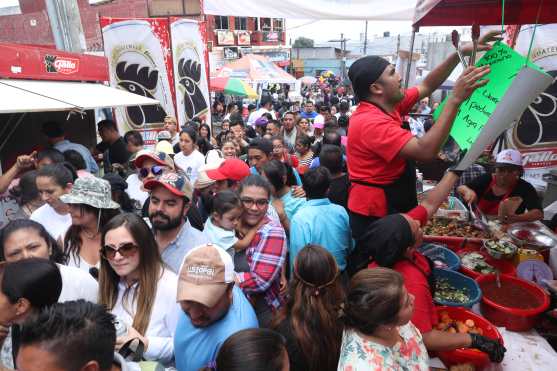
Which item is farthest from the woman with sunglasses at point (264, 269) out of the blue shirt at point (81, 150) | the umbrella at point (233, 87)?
the umbrella at point (233, 87)

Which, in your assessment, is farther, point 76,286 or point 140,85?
point 140,85

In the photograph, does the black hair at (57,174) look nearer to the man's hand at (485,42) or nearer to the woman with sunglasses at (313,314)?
the woman with sunglasses at (313,314)

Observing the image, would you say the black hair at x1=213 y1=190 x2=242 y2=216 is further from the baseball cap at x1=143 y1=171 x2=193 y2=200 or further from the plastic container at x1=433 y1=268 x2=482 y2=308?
the plastic container at x1=433 y1=268 x2=482 y2=308

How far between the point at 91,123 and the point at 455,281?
7.71 metres

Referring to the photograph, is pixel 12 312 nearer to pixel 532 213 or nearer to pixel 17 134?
pixel 532 213

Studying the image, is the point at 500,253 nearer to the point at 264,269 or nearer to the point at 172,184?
the point at 264,269

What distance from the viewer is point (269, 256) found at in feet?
8.45

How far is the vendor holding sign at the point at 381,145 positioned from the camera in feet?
6.41

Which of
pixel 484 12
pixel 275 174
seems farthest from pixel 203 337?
pixel 484 12

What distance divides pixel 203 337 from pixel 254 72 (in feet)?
51.8

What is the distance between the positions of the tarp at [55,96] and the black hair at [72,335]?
3244 millimetres

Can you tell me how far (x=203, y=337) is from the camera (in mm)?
1854

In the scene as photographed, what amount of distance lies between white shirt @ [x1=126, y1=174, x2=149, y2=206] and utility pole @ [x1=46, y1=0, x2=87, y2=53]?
491 cm

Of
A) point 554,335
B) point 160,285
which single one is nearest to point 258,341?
point 160,285
